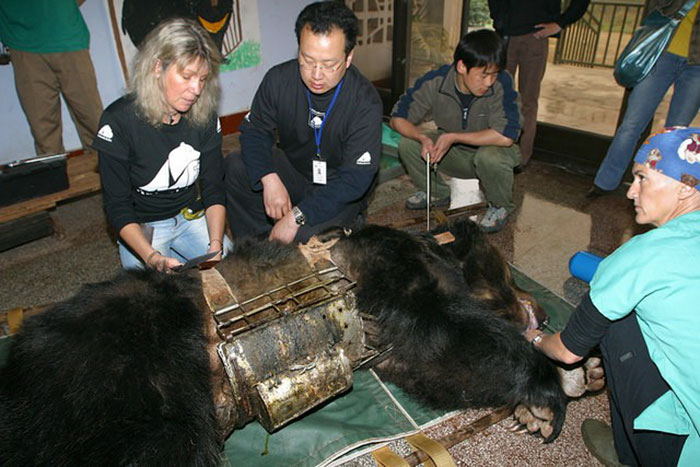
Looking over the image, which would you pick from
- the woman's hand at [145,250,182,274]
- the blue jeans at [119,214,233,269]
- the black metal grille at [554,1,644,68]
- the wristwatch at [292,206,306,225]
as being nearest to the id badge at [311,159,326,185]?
the wristwatch at [292,206,306,225]

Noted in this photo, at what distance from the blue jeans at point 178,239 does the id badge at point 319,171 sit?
1.91 feet

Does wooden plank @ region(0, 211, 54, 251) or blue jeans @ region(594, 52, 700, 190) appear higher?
blue jeans @ region(594, 52, 700, 190)

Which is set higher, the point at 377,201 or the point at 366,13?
the point at 366,13

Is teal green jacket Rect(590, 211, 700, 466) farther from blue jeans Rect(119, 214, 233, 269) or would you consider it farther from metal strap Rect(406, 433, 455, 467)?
blue jeans Rect(119, 214, 233, 269)

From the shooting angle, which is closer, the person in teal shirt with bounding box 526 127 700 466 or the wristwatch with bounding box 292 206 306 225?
the person in teal shirt with bounding box 526 127 700 466

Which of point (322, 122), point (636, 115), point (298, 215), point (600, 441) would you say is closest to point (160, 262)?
point (298, 215)

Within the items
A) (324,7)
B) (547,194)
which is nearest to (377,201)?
(547,194)

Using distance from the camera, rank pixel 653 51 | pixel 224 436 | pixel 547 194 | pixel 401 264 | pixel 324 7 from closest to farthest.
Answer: pixel 224 436 → pixel 401 264 → pixel 324 7 → pixel 653 51 → pixel 547 194

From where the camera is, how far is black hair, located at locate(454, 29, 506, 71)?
2.81m

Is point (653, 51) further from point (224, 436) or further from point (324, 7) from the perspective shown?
point (224, 436)

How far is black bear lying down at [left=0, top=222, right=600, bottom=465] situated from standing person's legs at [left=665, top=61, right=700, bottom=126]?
198 centimetres

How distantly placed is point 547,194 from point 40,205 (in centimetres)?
352

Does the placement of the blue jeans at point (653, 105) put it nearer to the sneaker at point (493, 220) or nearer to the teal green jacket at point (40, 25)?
the sneaker at point (493, 220)

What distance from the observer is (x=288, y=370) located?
1.42m
